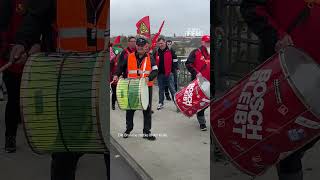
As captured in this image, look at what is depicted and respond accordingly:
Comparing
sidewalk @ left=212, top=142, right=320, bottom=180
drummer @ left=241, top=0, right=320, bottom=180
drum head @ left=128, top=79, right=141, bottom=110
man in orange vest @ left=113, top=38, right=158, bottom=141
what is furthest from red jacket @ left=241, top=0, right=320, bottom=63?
drum head @ left=128, top=79, right=141, bottom=110

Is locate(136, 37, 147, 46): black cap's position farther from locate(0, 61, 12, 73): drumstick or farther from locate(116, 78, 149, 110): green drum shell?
locate(0, 61, 12, 73): drumstick

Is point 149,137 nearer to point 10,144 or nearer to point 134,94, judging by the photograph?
point 134,94

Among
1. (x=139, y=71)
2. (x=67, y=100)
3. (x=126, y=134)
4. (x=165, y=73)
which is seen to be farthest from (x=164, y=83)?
(x=67, y=100)

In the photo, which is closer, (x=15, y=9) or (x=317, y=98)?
(x=317, y=98)

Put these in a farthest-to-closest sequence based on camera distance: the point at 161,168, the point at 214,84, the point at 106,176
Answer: the point at 161,168 < the point at 106,176 < the point at 214,84

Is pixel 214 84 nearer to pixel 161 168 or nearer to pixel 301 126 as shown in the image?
pixel 301 126

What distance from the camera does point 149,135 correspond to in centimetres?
282

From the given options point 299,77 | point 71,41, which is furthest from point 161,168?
point 299,77

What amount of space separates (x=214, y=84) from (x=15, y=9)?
68cm

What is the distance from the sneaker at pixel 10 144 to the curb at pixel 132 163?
61 cm

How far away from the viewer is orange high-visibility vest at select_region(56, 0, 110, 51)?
1415mm

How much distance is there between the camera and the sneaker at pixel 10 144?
1877mm

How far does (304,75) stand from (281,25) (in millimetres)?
165

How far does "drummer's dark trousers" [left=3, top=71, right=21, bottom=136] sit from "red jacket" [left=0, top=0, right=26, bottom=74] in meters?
0.03
